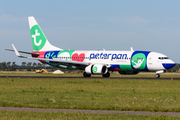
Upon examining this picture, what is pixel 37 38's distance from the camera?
2438 inches

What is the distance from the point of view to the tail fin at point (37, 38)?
61.1 metres

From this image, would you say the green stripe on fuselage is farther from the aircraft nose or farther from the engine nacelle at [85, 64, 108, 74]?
the aircraft nose

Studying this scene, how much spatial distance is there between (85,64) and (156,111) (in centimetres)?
3758

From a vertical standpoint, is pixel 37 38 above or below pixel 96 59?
above

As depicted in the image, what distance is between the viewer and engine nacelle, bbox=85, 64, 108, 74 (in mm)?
50562

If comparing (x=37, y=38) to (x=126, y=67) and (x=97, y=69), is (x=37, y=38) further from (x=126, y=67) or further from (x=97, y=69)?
(x=126, y=67)

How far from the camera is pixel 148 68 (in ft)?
163

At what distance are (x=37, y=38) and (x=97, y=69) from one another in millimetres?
17270

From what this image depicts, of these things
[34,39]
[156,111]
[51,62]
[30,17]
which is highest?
[30,17]

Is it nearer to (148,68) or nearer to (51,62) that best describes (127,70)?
(148,68)

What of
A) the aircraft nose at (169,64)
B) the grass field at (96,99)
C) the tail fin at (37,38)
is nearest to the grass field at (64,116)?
the grass field at (96,99)

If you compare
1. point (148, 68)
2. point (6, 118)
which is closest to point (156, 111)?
point (6, 118)

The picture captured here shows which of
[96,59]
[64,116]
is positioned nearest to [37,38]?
[96,59]

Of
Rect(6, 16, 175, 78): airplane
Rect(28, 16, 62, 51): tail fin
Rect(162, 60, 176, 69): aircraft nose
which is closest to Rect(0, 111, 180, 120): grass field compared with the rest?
Rect(162, 60, 176, 69): aircraft nose
